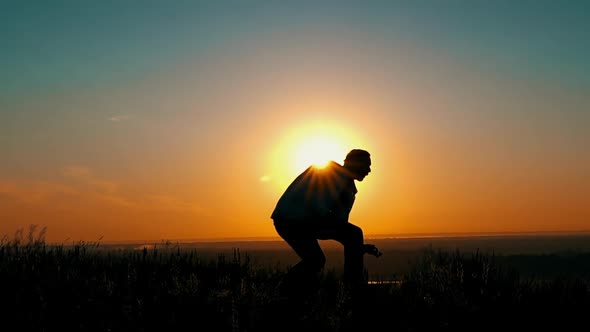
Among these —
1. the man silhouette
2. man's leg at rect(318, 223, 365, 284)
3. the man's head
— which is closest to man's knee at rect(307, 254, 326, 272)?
the man silhouette

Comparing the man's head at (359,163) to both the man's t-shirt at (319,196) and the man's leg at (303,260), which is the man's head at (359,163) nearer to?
the man's t-shirt at (319,196)

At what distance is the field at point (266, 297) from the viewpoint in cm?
861

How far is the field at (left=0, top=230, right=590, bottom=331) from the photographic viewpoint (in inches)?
339

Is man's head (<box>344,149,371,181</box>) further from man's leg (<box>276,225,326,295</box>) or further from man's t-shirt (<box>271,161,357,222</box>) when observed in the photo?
man's leg (<box>276,225,326,295</box>)

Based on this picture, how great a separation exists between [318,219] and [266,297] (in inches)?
Answer: 49.3

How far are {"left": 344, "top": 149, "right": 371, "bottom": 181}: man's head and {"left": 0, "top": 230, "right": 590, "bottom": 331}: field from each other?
1458 millimetres

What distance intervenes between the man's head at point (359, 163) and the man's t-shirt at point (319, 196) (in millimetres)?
83

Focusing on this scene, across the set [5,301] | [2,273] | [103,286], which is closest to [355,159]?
[103,286]

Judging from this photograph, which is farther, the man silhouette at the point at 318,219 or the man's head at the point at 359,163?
the man's head at the point at 359,163

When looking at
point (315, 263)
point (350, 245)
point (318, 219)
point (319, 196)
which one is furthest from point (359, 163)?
point (315, 263)

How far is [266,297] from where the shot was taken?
31.7 ft

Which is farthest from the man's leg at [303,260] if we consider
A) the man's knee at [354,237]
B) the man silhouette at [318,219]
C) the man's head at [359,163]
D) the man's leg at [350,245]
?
the man's head at [359,163]

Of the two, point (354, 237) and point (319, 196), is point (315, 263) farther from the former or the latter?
point (319, 196)

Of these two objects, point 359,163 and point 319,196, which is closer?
point 319,196
